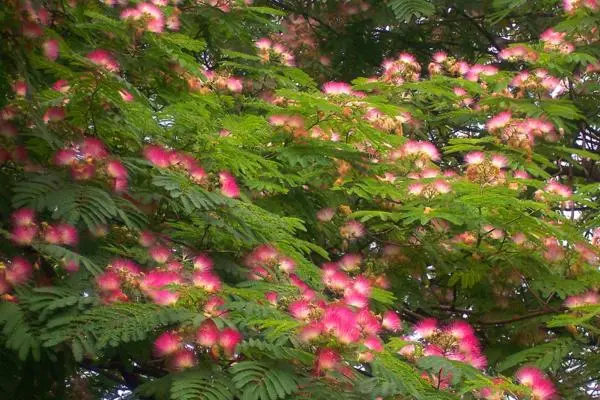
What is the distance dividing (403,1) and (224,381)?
15.6 ft

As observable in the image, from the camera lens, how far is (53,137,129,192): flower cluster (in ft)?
12.6

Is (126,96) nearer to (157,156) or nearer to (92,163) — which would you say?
(157,156)

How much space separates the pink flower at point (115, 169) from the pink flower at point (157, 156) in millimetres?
194

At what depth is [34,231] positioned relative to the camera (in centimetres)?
353

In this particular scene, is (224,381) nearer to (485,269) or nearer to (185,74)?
(185,74)

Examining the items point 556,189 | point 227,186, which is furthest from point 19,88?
point 556,189

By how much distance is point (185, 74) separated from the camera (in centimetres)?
521

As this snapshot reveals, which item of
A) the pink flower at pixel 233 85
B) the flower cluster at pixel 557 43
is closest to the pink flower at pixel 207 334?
the pink flower at pixel 233 85

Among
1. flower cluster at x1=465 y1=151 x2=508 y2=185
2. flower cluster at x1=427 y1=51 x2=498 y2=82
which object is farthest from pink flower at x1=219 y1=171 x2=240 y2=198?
flower cluster at x1=427 y1=51 x2=498 y2=82

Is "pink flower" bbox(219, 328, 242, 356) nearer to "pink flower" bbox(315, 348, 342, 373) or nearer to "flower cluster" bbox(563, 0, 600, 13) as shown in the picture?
"pink flower" bbox(315, 348, 342, 373)

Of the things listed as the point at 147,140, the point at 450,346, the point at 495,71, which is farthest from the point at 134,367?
the point at 495,71

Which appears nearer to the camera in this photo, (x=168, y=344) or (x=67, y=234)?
(x=168, y=344)

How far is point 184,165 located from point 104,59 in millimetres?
691

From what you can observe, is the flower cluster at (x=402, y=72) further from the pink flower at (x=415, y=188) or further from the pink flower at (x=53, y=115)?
the pink flower at (x=53, y=115)
